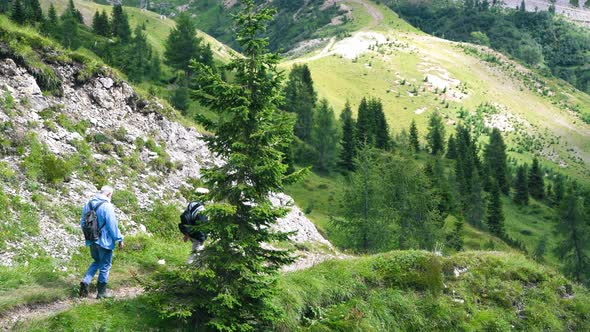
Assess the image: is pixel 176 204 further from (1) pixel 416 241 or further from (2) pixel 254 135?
(1) pixel 416 241

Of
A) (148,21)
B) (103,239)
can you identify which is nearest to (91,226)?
(103,239)

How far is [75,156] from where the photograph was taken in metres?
18.2

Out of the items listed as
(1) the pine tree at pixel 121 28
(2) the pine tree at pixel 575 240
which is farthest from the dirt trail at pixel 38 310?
(1) the pine tree at pixel 121 28

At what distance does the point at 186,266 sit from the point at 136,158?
Result: 12.5 m

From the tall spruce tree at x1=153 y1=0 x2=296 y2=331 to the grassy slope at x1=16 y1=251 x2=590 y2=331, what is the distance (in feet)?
4.69

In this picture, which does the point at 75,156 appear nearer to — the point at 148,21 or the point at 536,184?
Result: the point at 536,184

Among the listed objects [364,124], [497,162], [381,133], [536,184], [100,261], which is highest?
[100,261]

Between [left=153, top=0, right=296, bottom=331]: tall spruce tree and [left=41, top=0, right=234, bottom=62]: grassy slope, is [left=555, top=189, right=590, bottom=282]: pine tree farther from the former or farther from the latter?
[left=41, top=0, right=234, bottom=62]: grassy slope

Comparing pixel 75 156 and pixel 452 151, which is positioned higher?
pixel 75 156

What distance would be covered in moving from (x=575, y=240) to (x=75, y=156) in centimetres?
6339

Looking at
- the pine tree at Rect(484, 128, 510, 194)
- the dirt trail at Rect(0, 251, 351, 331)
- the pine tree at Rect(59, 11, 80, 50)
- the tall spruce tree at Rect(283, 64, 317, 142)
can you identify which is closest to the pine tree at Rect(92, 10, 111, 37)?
the pine tree at Rect(59, 11, 80, 50)

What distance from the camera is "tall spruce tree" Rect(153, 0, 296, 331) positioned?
32.4ft

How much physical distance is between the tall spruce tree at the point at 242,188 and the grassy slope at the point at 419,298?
1.43m

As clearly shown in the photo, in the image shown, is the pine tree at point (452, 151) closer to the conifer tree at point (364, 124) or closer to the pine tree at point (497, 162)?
the pine tree at point (497, 162)
